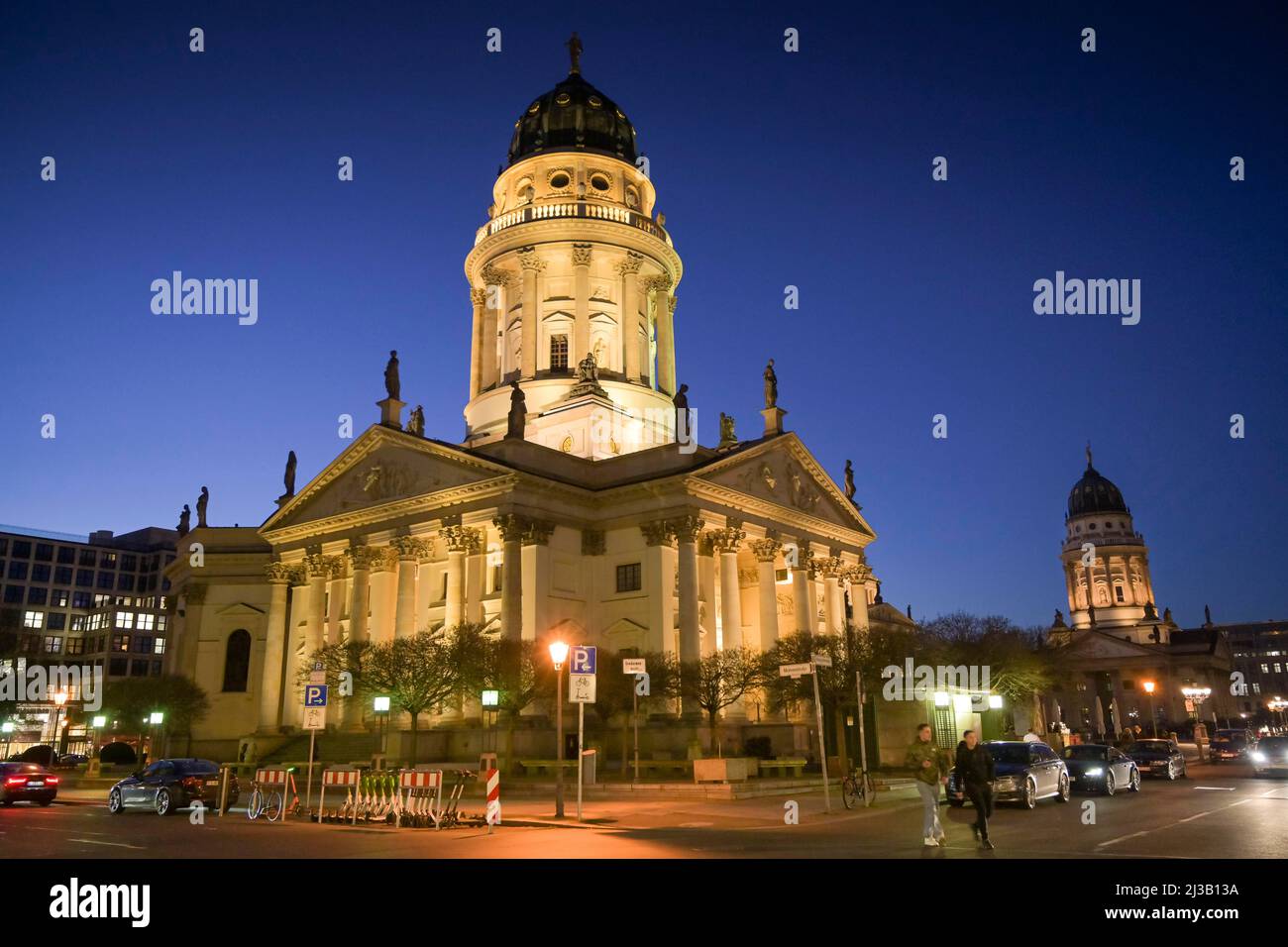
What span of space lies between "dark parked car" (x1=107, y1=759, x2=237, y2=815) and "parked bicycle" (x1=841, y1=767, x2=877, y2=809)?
17.1 metres

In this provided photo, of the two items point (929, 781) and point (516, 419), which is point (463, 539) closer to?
point (516, 419)

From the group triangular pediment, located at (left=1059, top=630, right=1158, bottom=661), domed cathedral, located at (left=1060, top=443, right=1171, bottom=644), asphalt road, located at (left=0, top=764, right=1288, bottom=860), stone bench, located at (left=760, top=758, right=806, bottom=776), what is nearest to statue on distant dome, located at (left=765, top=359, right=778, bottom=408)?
stone bench, located at (left=760, top=758, right=806, bottom=776)

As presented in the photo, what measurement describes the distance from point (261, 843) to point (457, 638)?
22.2 m

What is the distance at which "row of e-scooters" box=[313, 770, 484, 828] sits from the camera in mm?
21422

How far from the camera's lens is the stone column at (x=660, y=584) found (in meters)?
45.2

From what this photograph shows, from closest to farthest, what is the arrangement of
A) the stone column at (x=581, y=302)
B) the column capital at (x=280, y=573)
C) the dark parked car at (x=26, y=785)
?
the dark parked car at (x=26, y=785)
the column capital at (x=280, y=573)
the stone column at (x=581, y=302)

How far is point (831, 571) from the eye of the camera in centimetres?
5631

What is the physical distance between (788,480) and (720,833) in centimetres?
3557

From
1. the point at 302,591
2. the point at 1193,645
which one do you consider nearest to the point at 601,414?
the point at 302,591

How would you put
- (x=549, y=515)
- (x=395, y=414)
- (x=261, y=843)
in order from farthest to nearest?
(x=395, y=414) → (x=549, y=515) → (x=261, y=843)

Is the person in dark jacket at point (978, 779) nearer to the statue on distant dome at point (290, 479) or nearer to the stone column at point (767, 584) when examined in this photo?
the stone column at point (767, 584)

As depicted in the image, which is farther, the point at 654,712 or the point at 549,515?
the point at 549,515

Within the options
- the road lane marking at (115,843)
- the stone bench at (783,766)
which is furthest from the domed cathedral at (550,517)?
the road lane marking at (115,843)
